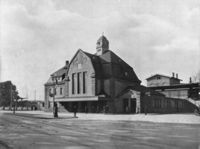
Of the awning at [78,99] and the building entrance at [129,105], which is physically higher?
the awning at [78,99]

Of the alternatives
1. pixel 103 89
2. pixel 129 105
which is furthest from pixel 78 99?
pixel 129 105

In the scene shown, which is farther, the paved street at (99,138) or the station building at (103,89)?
the station building at (103,89)

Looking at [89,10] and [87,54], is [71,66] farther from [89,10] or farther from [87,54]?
[89,10]

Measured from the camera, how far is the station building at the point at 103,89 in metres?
41.8

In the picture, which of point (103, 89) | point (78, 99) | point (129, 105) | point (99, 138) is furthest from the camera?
point (103, 89)

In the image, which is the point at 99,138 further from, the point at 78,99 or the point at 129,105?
the point at 78,99

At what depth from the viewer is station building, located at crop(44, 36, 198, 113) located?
41.8m

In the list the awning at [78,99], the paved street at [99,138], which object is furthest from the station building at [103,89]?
the paved street at [99,138]

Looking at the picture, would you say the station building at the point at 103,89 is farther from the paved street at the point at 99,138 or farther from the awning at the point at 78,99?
the paved street at the point at 99,138

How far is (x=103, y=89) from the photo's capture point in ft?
146

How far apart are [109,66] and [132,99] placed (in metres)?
7.24

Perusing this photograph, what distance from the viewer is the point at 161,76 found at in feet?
243

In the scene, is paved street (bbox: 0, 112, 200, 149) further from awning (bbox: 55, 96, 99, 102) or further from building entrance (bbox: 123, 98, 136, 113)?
building entrance (bbox: 123, 98, 136, 113)

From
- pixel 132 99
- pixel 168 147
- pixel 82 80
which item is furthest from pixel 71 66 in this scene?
pixel 168 147
